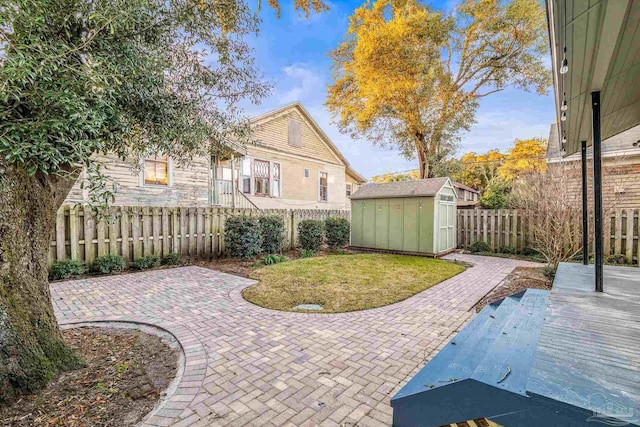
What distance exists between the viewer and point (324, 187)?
18578mm

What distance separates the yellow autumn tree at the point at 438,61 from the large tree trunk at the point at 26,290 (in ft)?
49.9

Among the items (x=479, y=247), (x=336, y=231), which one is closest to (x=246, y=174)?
(x=336, y=231)

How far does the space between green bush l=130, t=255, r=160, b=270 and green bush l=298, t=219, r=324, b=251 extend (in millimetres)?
4709

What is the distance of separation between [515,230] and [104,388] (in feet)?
37.8

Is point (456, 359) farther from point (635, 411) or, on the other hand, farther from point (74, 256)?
point (74, 256)

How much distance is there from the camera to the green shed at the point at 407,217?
941 centimetres

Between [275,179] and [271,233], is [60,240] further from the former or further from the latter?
[275,179]

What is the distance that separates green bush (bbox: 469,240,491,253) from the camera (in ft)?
34.4

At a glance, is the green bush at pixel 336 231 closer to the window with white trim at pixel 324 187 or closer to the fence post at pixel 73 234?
the window with white trim at pixel 324 187

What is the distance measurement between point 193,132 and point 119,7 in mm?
1572

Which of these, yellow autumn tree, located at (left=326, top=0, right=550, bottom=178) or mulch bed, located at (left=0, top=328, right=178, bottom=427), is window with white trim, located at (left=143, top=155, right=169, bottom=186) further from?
yellow autumn tree, located at (left=326, top=0, right=550, bottom=178)

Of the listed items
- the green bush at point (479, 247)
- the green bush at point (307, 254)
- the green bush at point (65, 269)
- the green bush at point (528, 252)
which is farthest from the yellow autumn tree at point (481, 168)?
the green bush at point (65, 269)

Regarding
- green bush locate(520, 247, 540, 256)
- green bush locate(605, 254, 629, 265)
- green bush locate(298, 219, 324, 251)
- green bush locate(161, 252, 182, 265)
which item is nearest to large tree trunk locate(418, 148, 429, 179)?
green bush locate(520, 247, 540, 256)

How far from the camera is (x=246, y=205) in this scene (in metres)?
13.7
